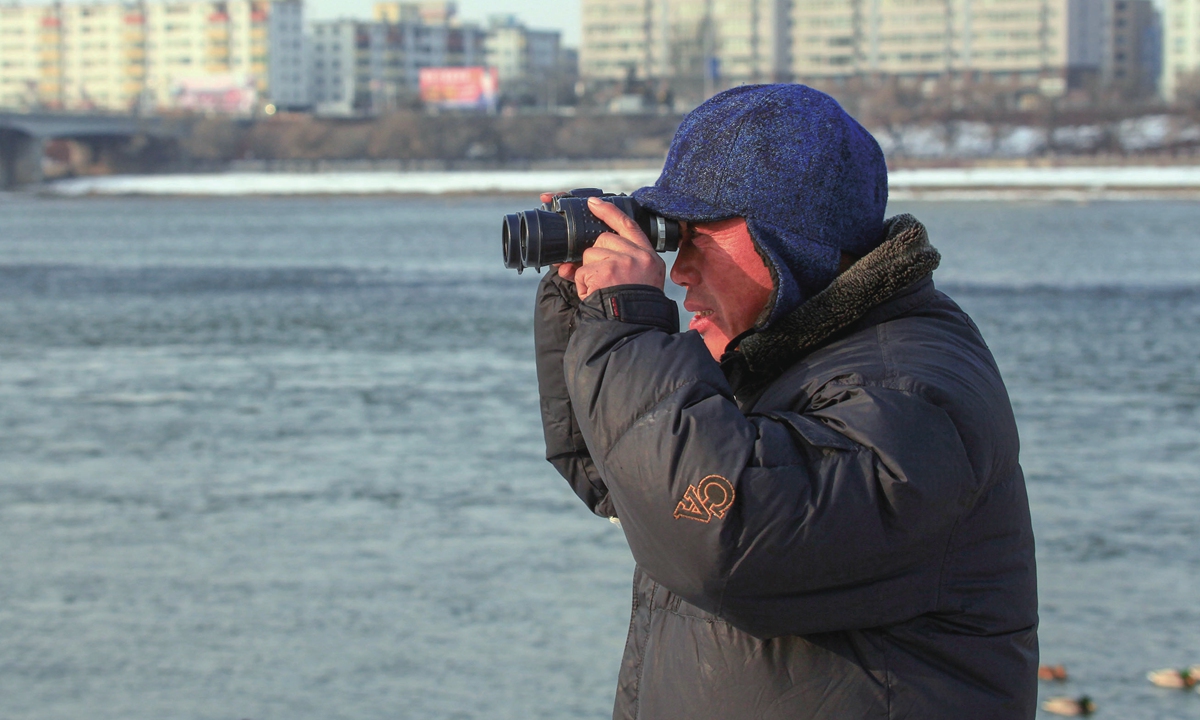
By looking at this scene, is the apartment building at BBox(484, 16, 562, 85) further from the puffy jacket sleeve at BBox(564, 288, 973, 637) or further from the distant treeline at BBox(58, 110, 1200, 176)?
the puffy jacket sleeve at BBox(564, 288, 973, 637)

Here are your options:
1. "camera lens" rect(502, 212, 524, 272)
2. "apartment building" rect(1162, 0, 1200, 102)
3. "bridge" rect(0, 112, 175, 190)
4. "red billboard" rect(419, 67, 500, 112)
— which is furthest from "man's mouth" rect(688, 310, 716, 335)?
"apartment building" rect(1162, 0, 1200, 102)

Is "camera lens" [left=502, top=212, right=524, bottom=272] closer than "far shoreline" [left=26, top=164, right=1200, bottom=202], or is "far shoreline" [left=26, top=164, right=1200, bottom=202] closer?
"camera lens" [left=502, top=212, right=524, bottom=272]

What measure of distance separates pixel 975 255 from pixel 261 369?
1907 centimetres

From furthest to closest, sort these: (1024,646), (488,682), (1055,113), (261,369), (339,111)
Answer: (339,111) → (1055,113) → (261,369) → (488,682) → (1024,646)

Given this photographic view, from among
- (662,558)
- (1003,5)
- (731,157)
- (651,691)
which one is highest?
(1003,5)

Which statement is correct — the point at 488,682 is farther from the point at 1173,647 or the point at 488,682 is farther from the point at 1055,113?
the point at 1055,113

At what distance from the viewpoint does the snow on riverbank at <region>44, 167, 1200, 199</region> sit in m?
60.2

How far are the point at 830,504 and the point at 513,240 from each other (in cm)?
54

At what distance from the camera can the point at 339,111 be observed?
10569cm

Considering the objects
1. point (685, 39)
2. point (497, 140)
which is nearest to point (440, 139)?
point (497, 140)

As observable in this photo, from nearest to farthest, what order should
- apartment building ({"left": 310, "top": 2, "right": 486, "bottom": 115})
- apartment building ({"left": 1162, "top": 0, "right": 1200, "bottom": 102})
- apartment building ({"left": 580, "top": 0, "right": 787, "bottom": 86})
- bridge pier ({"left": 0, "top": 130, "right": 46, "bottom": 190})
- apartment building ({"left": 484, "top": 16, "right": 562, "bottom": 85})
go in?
1. bridge pier ({"left": 0, "top": 130, "right": 46, "bottom": 190})
2. apartment building ({"left": 1162, "top": 0, "right": 1200, "bottom": 102})
3. apartment building ({"left": 580, "top": 0, "right": 787, "bottom": 86})
4. apartment building ({"left": 310, "top": 2, "right": 486, "bottom": 115})
5. apartment building ({"left": 484, "top": 16, "right": 562, "bottom": 85})

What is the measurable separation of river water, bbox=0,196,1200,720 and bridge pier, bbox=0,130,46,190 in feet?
208

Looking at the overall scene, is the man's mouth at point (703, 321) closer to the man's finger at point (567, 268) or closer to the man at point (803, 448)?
the man at point (803, 448)

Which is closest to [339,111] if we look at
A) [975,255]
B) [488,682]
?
[975,255]
